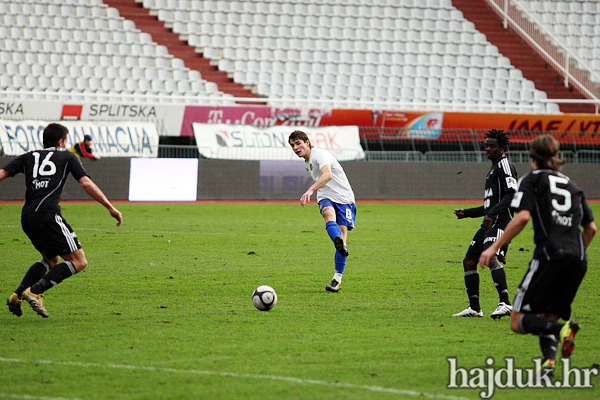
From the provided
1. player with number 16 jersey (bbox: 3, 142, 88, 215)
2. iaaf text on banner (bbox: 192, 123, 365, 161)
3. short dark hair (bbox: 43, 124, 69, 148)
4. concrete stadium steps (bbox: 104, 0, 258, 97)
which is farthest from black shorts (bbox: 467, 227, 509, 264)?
concrete stadium steps (bbox: 104, 0, 258, 97)

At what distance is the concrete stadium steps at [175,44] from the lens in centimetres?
2742

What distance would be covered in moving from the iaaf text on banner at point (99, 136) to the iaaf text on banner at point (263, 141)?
1.66m

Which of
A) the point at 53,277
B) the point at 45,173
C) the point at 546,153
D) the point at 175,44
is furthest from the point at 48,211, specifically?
the point at 175,44

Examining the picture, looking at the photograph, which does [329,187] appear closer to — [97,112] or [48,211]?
[48,211]

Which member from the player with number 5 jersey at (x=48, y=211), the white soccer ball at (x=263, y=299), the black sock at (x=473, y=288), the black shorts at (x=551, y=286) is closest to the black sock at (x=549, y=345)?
the black shorts at (x=551, y=286)

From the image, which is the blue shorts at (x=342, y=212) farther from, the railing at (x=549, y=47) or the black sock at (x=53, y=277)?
the railing at (x=549, y=47)

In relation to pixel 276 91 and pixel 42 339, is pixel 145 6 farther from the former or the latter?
pixel 42 339

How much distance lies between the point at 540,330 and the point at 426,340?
138 centimetres

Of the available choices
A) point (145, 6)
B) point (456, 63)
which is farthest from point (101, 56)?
point (456, 63)

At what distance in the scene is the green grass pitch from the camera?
184 inches

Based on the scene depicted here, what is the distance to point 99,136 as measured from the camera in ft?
74.8

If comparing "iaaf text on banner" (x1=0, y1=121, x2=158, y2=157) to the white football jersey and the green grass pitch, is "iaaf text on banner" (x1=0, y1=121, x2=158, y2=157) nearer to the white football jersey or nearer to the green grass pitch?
the green grass pitch

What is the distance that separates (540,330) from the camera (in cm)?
477

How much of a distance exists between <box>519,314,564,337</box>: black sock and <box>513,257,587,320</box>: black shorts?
0.20ft
